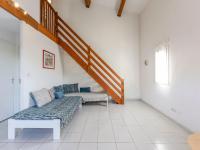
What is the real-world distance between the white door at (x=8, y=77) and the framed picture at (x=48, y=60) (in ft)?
2.44

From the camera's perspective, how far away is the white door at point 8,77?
386 centimetres

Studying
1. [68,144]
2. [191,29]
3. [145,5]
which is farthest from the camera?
[145,5]

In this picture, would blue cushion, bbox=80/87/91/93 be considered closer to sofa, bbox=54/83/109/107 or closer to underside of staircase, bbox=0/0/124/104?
sofa, bbox=54/83/109/107

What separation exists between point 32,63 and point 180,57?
140 inches

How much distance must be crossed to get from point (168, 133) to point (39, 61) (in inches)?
143

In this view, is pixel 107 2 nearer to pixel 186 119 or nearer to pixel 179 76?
pixel 179 76

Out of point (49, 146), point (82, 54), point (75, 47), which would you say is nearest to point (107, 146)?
point (49, 146)

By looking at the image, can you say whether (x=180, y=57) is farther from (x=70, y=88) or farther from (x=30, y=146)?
(x=70, y=88)

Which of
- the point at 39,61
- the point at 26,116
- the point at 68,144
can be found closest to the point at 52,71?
the point at 39,61

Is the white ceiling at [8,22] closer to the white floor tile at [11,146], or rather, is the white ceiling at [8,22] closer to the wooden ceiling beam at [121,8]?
the white floor tile at [11,146]

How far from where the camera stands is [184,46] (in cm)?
322

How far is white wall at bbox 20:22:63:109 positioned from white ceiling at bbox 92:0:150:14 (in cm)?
292

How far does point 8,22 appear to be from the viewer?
11.4ft

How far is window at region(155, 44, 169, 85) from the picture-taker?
160 inches
